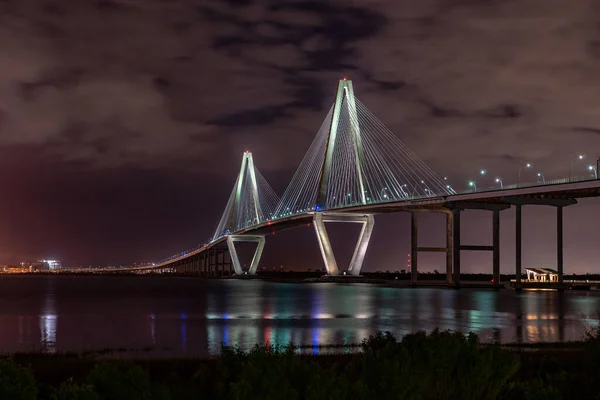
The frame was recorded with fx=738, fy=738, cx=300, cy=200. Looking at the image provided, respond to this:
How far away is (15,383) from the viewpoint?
7.41 metres

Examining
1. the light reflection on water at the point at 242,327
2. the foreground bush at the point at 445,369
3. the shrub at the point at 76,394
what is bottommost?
the light reflection on water at the point at 242,327

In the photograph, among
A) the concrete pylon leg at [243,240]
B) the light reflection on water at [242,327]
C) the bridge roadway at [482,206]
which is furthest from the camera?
the concrete pylon leg at [243,240]

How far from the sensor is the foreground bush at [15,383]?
725 cm

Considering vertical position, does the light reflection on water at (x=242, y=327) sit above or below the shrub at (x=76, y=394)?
below

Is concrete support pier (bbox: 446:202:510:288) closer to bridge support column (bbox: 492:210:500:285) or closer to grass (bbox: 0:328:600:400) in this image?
bridge support column (bbox: 492:210:500:285)

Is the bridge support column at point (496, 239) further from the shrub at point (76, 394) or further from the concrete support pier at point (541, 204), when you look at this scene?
the shrub at point (76, 394)

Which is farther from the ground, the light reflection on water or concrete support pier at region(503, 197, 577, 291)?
concrete support pier at region(503, 197, 577, 291)

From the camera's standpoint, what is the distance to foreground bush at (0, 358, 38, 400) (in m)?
7.25

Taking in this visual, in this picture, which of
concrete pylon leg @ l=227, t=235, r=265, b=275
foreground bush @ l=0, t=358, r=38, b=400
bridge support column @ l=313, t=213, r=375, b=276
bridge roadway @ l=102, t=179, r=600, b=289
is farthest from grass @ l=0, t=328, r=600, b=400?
concrete pylon leg @ l=227, t=235, r=265, b=275

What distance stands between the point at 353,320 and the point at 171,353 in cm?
1673

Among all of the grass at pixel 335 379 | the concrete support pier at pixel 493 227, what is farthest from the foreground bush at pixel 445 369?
the concrete support pier at pixel 493 227

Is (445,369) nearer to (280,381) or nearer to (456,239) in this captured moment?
(280,381)

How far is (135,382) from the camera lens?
7.64 meters

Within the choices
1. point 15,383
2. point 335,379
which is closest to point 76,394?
point 15,383
